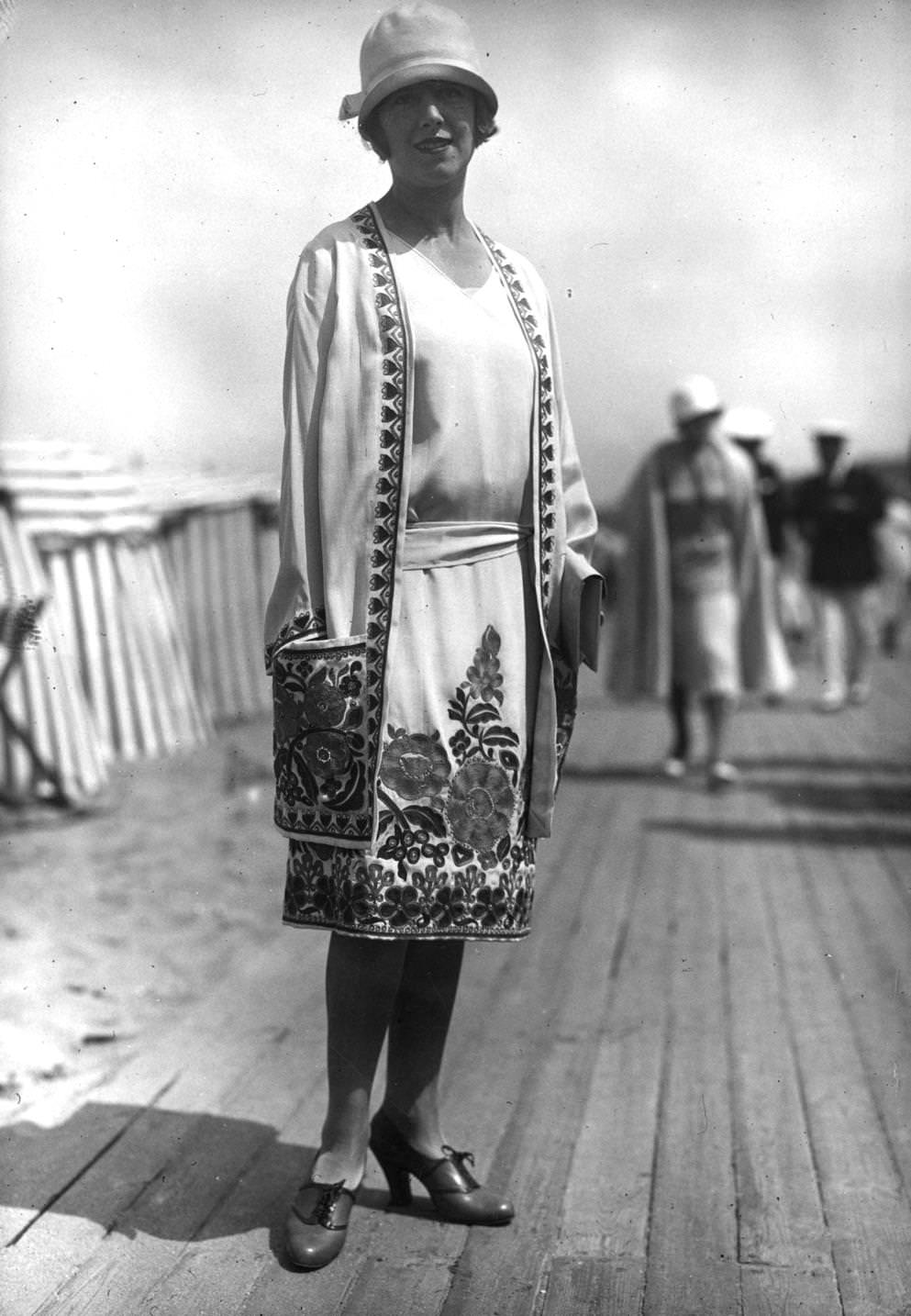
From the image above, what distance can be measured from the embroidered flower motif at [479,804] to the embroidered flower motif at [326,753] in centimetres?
18

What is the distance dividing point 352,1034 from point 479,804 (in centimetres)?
44

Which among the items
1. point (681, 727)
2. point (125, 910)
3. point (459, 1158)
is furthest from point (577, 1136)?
point (681, 727)

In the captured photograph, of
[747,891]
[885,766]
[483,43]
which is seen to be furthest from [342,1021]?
[885,766]

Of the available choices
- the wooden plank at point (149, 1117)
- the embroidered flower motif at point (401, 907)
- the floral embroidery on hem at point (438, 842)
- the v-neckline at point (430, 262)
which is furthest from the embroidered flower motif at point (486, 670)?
the wooden plank at point (149, 1117)

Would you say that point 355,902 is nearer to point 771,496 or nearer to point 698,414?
point 698,414

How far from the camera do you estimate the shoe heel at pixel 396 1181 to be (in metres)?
3.16

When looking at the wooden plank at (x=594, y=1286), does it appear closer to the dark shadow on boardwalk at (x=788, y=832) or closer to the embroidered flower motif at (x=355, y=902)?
the embroidered flower motif at (x=355, y=902)

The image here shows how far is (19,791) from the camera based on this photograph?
740 cm

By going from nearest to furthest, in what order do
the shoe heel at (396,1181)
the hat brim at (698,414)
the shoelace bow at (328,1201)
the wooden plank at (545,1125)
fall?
the wooden plank at (545,1125)
the shoelace bow at (328,1201)
the shoe heel at (396,1181)
the hat brim at (698,414)

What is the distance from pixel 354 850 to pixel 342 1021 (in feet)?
1.07

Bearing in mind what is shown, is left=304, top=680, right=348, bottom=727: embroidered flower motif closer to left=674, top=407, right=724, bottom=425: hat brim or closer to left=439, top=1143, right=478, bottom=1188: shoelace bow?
left=439, top=1143, right=478, bottom=1188: shoelace bow

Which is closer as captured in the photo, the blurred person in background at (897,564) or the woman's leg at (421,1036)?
the woman's leg at (421,1036)

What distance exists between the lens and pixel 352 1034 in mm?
2957

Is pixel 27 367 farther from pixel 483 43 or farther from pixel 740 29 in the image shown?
pixel 740 29
